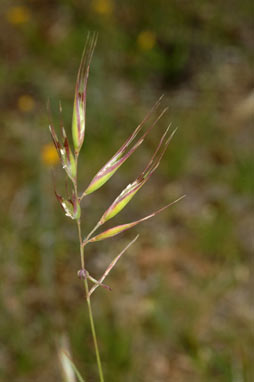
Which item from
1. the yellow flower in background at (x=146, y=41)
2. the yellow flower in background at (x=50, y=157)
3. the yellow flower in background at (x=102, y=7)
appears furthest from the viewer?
the yellow flower in background at (x=102, y=7)

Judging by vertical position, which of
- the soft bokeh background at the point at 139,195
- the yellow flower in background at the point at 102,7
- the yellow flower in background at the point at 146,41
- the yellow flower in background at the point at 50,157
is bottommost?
the soft bokeh background at the point at 139,195

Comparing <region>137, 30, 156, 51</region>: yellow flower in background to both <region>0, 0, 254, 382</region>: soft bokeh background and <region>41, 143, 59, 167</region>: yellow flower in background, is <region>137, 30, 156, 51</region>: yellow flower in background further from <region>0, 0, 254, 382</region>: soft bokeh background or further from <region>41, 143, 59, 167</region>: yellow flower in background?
<region>41, 143, 59, 167</region>: yellow flower in background

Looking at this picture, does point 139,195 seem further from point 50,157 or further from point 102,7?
point 102,7

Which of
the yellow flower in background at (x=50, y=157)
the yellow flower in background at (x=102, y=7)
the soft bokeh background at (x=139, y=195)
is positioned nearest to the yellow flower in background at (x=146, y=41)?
the soft bokeh background at (x=139, y=195)

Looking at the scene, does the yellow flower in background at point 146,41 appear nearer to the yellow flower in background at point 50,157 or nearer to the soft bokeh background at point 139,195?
the soft bokeh background at point 139,195

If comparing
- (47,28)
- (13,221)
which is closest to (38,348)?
(13,221)

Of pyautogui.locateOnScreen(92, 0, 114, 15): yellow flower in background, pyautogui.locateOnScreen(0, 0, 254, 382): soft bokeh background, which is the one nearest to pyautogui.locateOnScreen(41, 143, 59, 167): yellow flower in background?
pyautogui.locateOnScreen(0, 0, 254, 382): soft bokeh background

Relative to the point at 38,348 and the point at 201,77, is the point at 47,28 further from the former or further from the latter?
the point at 38,348

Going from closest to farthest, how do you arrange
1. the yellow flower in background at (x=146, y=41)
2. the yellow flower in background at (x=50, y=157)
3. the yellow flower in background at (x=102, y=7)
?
the yellow flower in background at (x=50, y=157) → the yellow flower in background at (x=146, y=41) → the yellow flower in background at (x=102, y=7)

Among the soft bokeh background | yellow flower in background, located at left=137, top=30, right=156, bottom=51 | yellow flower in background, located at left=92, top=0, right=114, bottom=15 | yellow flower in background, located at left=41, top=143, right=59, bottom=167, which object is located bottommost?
the soft bokeh background
